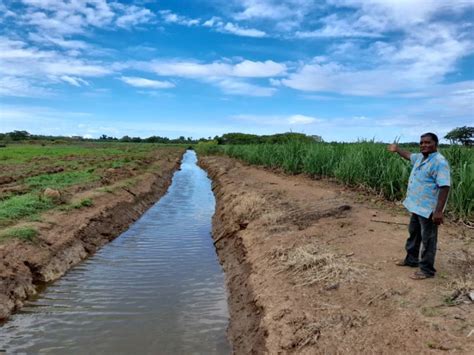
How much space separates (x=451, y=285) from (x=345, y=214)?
4.05 m

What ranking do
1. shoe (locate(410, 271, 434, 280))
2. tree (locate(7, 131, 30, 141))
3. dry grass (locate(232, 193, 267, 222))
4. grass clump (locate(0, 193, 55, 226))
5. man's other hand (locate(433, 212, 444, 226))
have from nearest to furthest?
man's other hand (locate(433, 212, 444, 226)) < shoe (locate(410, 271, 434, 280)) < grass clump (locate(0, 193, 55, 226)) < dry grass (locate(232, 193, 267, 222)) < tree (locate(7, 131, 30, 141))

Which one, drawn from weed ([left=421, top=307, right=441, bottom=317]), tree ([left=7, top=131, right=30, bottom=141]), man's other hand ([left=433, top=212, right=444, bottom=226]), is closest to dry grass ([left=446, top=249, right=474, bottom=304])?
weed ([left=421, top=307, right=441, bottom=317])

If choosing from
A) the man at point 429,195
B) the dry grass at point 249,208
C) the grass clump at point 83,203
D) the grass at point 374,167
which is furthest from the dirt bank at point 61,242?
the grass at point 374,167

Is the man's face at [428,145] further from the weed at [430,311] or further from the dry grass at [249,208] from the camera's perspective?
the dry grass at [249,208]

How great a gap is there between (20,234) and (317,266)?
565cm

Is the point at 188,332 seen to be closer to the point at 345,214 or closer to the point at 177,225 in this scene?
the point at 345,214

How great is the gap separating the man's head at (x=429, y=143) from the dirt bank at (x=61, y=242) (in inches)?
236

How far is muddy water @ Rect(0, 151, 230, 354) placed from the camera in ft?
17.0

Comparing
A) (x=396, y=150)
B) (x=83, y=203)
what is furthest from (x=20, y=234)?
(x=396, y=150)

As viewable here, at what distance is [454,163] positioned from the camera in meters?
8.81

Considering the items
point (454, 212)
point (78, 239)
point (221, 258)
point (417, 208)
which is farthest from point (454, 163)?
point (78, 239)

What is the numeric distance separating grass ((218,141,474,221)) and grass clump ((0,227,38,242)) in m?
7.79

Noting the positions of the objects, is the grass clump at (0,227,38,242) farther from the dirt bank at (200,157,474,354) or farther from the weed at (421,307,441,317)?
the weed at (421,307,441,317)

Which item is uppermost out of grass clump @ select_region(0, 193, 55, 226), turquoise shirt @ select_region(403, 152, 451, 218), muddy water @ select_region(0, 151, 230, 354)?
turquoise shirt @ select_region(403, 152, 451, 218)
